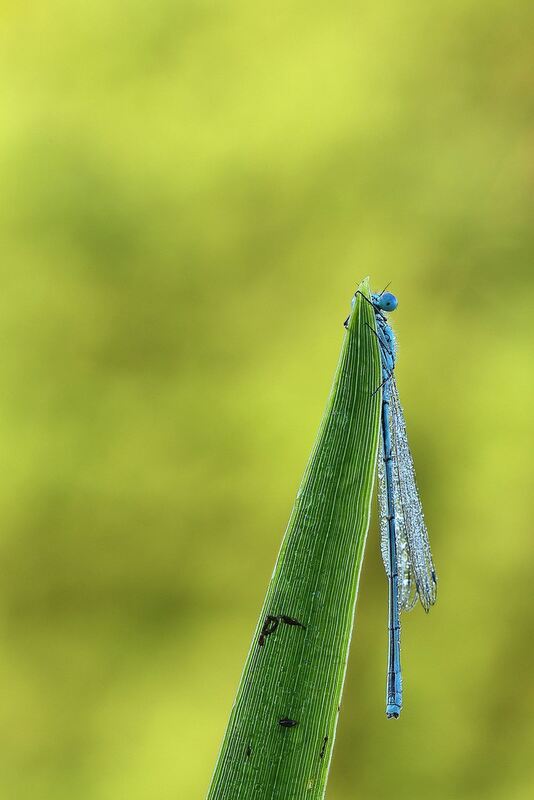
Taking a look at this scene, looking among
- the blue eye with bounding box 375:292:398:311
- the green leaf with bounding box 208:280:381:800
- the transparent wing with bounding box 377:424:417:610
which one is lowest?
the green leaf with bounding box 208:280:381:800

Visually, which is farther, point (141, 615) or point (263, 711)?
point (141, 615)

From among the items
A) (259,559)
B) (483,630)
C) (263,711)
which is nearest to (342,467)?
(263,711)

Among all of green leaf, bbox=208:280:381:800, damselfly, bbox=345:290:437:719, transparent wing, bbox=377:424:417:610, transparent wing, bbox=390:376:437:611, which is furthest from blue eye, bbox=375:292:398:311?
green leaf, bbox=208:280:381:800

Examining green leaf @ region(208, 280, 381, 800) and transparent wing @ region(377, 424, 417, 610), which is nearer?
green leaf @ region(208, 280, 381, 800)

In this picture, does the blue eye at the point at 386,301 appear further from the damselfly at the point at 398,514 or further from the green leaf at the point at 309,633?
the green leaf at the point at 309,633

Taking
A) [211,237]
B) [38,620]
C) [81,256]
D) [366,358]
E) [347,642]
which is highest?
[211,237]

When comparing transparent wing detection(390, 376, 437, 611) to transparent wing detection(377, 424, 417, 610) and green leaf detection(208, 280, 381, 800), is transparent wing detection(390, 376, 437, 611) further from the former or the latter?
green leaf detection(208, 280, 381, 800)

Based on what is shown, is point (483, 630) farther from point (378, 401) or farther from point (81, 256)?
point (81, 256)

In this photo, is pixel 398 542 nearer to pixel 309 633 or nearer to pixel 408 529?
pixel 408 529
